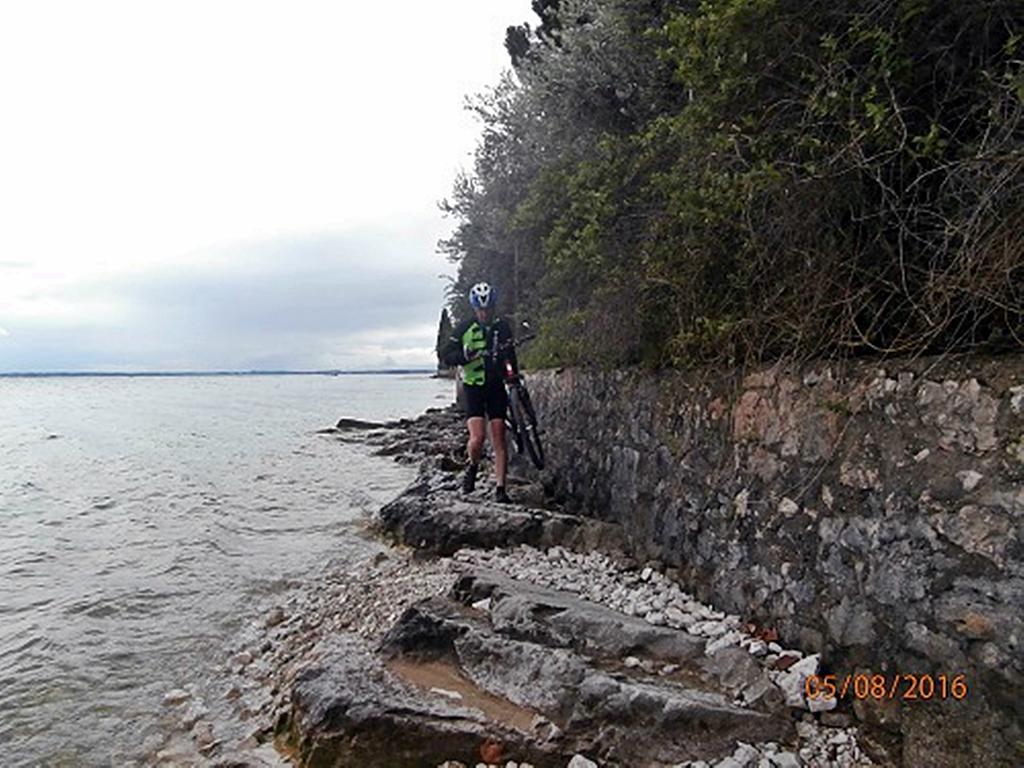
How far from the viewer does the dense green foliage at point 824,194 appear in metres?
3.06

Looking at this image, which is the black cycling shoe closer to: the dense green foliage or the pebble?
the dense green foliage

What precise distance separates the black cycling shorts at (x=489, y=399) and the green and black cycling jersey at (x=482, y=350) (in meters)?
0.07

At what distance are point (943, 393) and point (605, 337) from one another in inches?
159

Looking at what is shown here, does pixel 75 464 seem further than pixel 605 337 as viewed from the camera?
Yes

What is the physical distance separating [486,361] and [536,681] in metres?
4.61

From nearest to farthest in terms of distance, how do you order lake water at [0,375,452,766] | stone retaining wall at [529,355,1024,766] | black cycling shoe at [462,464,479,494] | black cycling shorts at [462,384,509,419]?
stone retaining wall at [529,355,1024,766] → lake water at [0,375,452,766] → black cycling shorts at [462,384,509,419] → black cycling shoe at [462,464,479,494]

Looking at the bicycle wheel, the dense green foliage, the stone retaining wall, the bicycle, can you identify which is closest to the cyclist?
the bicycle

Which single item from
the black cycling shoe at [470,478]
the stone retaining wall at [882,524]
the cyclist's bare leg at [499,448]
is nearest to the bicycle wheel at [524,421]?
the cyclist's bare leg at [499,448]

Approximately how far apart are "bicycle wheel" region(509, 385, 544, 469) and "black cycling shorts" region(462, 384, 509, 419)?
1.23 ft

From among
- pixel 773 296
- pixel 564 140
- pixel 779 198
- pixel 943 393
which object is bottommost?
pixel 943 393

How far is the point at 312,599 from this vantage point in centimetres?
633

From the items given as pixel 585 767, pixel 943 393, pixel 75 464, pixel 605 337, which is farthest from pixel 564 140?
pixel 75 464

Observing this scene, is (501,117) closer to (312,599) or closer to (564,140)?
(564,140)
